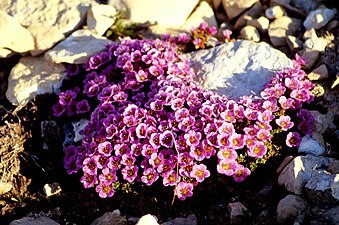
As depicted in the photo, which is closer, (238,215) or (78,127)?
(238,215)

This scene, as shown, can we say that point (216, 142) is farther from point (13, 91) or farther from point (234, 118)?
point (13, 91)

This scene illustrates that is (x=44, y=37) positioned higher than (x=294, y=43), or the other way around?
(x=294, y=43)

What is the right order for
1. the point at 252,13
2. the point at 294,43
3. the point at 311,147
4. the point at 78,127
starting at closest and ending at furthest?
1. the point at 311,147
2. the point at 78,127
3. the point at 294,43
4. the point at 252,13

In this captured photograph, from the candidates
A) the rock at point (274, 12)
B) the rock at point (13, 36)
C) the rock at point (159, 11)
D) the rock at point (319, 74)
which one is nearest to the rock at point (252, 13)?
the rock at point (274, 12)

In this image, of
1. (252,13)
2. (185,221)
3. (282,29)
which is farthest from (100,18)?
(185,221)

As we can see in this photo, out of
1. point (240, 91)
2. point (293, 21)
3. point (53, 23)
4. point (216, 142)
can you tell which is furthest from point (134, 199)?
point (293, 21)

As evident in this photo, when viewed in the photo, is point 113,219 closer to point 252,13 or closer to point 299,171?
point 299,171
